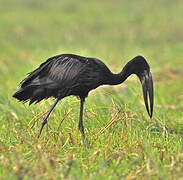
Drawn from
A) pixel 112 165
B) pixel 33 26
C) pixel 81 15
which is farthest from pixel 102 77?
pixel 81 15

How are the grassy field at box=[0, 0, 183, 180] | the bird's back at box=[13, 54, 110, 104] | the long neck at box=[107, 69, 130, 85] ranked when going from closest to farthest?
the grassy field at box=[0, 0, 183, 180] → the bird's back at box=[13, 54, 110, 104] → the long neck at box=[107, 69, 130, 85]

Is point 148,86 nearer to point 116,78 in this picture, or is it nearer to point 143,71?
point 143,71

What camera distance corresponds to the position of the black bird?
20.1 ft

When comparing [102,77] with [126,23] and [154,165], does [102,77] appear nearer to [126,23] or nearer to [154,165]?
[154,165]

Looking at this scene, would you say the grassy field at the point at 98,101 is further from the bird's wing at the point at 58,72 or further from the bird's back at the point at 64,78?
the bird's wing at the point at 58,72

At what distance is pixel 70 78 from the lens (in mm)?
6109

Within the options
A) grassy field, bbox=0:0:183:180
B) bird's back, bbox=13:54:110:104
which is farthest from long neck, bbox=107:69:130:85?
grassy field, bbox=0:0:183:180

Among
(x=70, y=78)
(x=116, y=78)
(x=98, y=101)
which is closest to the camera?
(x=70, y=78)

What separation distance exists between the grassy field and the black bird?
34 cm

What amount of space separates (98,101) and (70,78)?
2.19 metres

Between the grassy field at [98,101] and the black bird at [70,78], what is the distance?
34 centimetres

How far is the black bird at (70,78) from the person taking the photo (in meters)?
6.14

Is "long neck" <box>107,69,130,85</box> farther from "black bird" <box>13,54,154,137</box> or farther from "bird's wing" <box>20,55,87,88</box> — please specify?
"bird's wing" <box>20,55,87,88</box>

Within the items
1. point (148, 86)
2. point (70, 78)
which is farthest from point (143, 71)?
point (70, 78)
